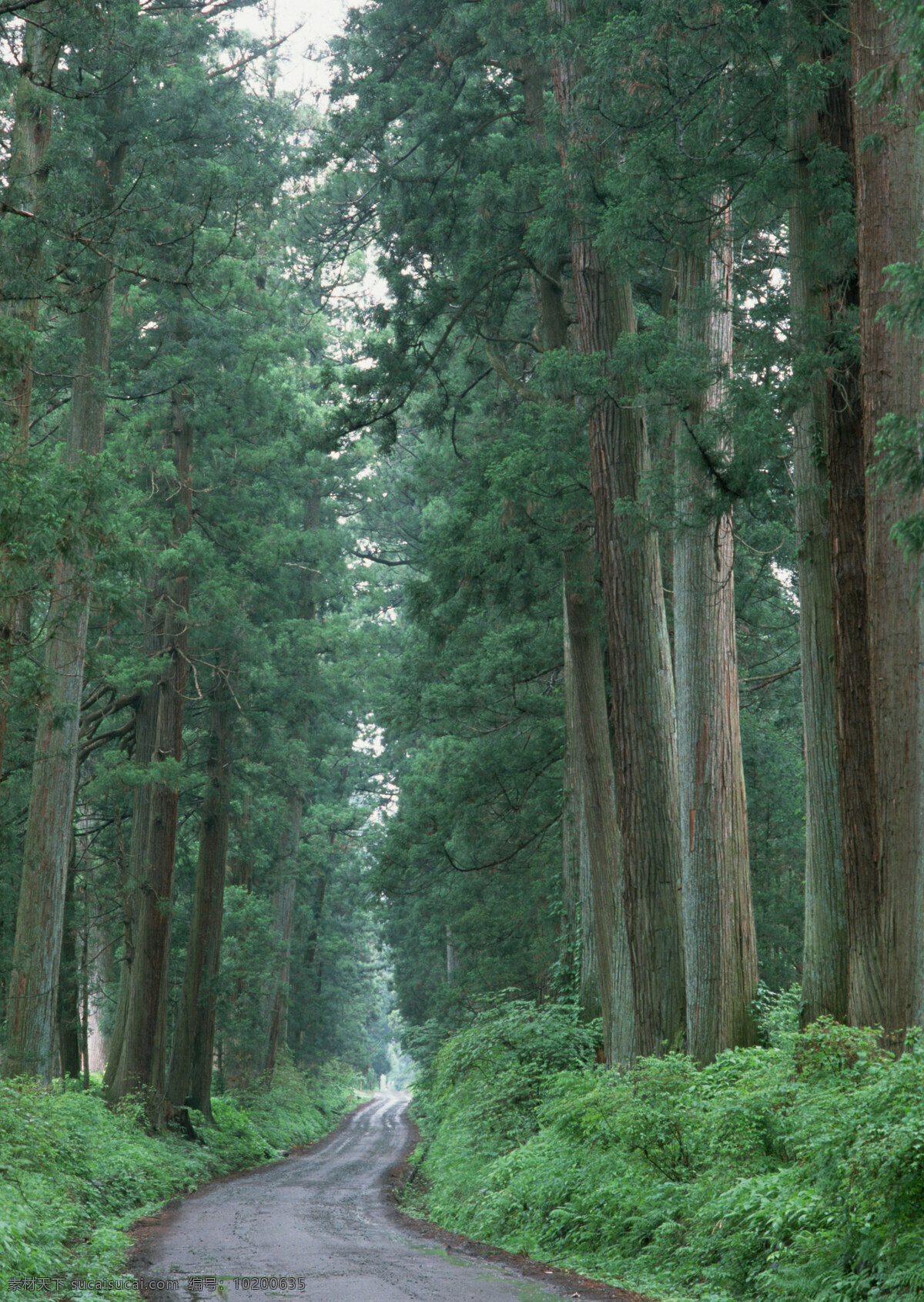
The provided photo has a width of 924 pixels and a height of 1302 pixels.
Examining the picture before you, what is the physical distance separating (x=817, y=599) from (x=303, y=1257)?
20.5ft

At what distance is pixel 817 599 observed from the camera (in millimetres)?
8391

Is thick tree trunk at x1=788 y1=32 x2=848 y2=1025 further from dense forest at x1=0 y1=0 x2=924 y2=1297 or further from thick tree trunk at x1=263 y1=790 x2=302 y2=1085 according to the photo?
thick tree trunk at x1=263 y1=790 x2=302 y2=1085

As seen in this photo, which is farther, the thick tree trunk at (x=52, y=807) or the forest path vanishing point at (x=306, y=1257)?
the thick tree trunk at (x=52, y=807)

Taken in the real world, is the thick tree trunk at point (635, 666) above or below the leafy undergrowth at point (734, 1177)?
above

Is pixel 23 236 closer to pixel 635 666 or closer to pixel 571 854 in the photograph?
pixel 635 666

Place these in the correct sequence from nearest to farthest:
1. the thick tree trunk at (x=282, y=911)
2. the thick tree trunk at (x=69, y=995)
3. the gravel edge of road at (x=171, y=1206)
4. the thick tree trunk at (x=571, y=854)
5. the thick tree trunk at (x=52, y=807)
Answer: the gravel edge of road at (x=171, y=1206), the thick tree trunk at (x=52, y=807), the thick tree trunk at (x=571, y=854), the thick tree trunk at (x=69, y=995), the thick tree trunk at (x=282, y=911)

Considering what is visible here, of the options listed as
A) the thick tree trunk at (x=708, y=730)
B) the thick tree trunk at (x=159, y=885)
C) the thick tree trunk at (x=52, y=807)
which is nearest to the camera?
the thick tree trunk at (x=708, y=730)

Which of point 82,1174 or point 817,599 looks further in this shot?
point 82,1174

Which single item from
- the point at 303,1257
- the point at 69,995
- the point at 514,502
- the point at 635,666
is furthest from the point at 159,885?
the point at 303,1257

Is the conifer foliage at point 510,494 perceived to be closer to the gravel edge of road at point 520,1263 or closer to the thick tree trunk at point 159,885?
the thick tree trunk at point 159,885

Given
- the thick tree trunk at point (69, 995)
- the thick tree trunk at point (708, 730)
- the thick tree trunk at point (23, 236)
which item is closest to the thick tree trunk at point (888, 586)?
the thick tree trunk at point (708, 730)

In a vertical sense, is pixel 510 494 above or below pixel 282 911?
above

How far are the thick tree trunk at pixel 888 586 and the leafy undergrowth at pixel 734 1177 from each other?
57 centimetres

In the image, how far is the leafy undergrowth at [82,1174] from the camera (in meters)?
7.31
